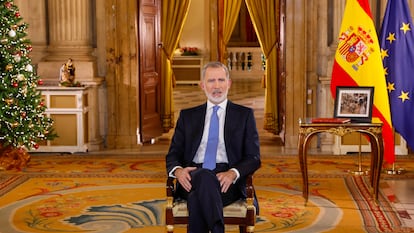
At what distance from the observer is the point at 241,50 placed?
70.9ft

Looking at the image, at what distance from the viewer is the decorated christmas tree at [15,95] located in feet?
26.8

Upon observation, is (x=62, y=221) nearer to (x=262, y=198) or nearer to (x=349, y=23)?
(x=262, y=198)

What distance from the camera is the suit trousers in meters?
4.35

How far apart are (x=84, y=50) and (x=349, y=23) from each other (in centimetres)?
397

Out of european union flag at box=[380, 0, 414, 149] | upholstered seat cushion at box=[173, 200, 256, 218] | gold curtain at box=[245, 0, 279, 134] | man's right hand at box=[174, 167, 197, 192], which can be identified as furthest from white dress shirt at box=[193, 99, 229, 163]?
gold curtain at box=[245, 0, 279, 134]

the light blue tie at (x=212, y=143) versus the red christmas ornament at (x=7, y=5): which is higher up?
the red christmas ornament at (x=7, y=5)

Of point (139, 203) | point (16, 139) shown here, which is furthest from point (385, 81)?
point (16, 139)

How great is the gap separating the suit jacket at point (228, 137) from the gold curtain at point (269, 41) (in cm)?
592

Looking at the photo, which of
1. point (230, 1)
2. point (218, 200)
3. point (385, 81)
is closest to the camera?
point (218, 200)

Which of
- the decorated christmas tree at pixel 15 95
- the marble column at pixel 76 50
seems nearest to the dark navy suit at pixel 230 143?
the decorated christmas tree at pixel 15 95

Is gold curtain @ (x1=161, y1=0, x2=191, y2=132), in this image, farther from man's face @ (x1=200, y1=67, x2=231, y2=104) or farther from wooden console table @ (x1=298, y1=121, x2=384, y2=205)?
man's face @ (x1=200, y1=67, x2=231, y2=104)

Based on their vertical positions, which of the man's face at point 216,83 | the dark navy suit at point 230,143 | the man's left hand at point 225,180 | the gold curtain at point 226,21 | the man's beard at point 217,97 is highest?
the gold curtain at point 226,21

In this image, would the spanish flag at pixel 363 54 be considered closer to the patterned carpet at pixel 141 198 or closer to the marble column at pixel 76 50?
the patterned carpet at pixel 141 198

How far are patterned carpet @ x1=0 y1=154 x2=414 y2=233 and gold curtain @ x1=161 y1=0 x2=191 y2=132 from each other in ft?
6.65
